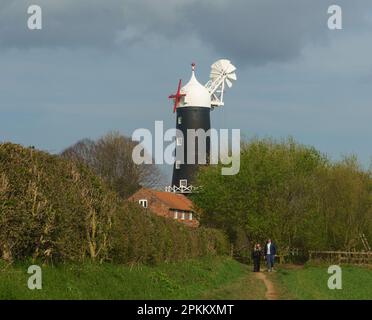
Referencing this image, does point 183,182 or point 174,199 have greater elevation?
point 183,182

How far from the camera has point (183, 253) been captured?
2823 centimetres

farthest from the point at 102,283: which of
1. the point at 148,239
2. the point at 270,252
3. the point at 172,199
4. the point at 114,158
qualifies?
the point at 172,199

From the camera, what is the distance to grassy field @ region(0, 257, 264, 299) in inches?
475

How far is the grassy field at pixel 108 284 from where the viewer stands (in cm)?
1205

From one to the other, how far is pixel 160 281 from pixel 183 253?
10.1 m

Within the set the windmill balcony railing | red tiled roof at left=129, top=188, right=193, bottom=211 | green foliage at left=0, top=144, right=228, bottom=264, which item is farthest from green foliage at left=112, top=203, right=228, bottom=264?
the windmill balcony railing

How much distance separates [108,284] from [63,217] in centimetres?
180

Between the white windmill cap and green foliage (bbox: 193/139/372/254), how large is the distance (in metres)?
A: 21.6

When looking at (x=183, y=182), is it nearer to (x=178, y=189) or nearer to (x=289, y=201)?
(x=178, y=189)

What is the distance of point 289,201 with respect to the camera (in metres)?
50.6

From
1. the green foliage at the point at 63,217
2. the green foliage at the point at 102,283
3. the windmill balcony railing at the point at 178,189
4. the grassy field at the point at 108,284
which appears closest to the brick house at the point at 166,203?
the windmill balcony railing at the point at 178,189

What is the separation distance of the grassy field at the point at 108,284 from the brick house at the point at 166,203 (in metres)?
45.0
